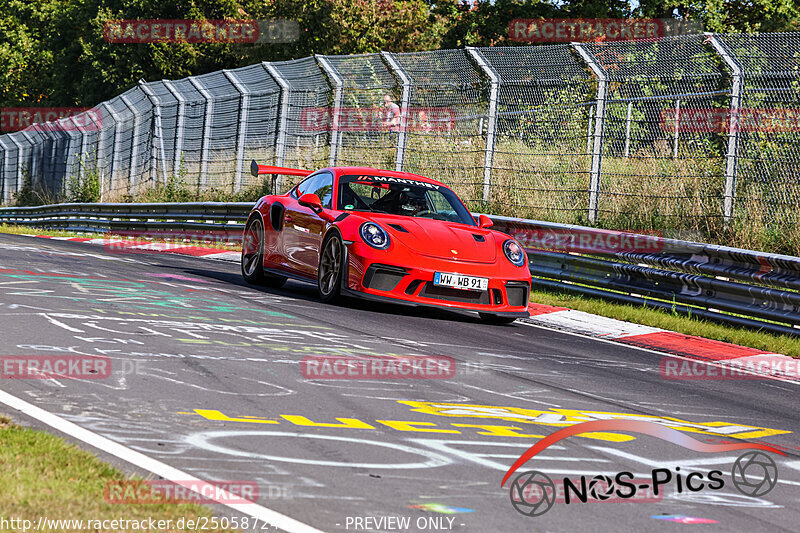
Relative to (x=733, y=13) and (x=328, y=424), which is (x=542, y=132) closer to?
(x=328, y=424)

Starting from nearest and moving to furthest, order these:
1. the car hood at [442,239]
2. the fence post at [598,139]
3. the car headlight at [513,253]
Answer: the car hood at [442,239]
the car headlight at [513,253]
the fence post at [598,139]

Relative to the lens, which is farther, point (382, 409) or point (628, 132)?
point (628, 132)

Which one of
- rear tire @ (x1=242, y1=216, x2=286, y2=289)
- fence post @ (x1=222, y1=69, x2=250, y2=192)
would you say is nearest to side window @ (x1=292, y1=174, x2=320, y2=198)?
rear tire @ (x1=242, y1=216, x2=286, y2=289)

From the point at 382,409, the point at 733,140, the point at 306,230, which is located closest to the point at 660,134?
the point at 733,140

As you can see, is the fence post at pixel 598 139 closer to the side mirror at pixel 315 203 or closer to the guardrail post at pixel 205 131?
the side mirror at pixel 315 203

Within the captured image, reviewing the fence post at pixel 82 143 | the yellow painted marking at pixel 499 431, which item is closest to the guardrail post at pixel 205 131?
the fence post at pixel 82 143

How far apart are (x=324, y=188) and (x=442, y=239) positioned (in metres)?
1.78

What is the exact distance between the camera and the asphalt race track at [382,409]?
3.98m

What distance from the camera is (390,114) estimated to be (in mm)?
17188

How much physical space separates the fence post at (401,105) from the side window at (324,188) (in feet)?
17.1

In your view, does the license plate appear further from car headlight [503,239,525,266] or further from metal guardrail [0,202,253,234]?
metal guardrail [0,202,253,234]

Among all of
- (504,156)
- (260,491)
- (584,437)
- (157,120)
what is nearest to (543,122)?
(504,156)

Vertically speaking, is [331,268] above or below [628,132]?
below

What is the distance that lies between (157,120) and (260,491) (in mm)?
21898
